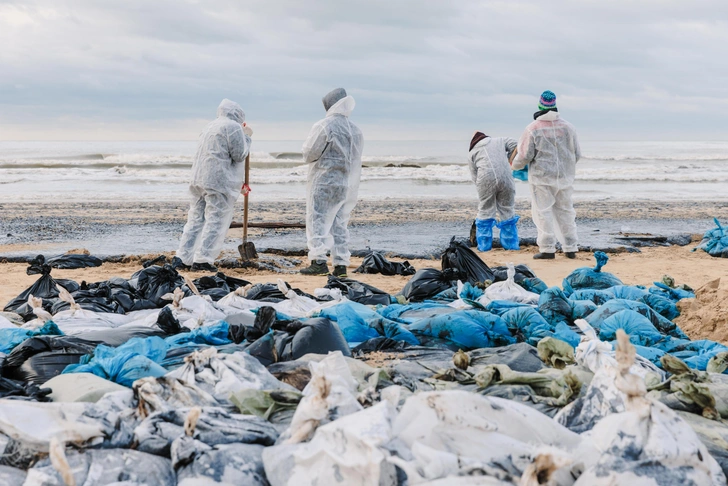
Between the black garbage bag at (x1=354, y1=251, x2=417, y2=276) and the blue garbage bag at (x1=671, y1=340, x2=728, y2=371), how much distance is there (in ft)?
13.6

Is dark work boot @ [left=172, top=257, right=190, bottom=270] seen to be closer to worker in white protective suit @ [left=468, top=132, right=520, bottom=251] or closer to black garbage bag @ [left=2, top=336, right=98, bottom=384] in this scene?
worker in white protective suit @ [left=468, top=132, right=520, bottom=251]

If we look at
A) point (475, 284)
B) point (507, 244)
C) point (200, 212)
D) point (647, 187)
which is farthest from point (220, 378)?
point (647, 187)

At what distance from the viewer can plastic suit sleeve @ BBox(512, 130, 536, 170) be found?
9.14 meters

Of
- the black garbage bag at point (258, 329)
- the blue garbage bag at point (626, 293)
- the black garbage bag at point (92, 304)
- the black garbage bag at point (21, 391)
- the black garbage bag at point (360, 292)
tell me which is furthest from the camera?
the black garbage bag at point (360, 292)

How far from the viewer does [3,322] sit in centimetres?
467

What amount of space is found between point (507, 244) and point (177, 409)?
8091 millimetres

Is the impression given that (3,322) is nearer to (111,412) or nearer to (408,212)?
(111,412)

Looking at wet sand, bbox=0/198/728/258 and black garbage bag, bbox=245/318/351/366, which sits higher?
black garbage bag, bbox=245/318/351/366

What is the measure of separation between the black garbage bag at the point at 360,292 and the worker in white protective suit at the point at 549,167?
146 inches

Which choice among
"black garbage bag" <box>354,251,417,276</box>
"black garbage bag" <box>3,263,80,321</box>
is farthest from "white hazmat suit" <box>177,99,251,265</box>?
"black garbage bag" <box>3,263,80,321</box>

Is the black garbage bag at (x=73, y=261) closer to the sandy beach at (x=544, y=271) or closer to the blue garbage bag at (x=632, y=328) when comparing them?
the sandy beach at (x=544, y=271)

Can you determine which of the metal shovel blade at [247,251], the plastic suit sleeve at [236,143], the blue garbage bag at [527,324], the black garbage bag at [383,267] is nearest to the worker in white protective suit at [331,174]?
the black garbage bag at [383,267]

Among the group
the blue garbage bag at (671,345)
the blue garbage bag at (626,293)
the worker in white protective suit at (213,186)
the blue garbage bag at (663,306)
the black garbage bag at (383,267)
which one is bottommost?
the black garbage bag at (383,267)

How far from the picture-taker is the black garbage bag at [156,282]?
5887 mm
